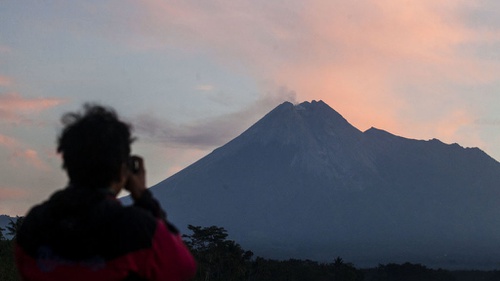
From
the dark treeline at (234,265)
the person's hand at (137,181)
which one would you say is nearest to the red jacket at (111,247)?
the person's hand at (137,181)

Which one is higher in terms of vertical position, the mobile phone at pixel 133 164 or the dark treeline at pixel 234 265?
the dark treeline at pixel 234 265

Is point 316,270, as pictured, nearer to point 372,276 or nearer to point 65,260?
point 372,276

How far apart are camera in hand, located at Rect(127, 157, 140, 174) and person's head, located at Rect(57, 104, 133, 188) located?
1.1 inches

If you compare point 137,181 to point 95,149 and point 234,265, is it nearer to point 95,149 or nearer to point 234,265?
point 95,149

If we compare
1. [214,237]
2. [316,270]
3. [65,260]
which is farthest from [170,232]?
Answer: [316,270]

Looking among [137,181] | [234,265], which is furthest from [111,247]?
[234,265]

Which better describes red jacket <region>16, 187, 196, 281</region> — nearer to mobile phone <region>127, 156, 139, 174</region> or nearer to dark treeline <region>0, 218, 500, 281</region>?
mobile phone <region>127, 156, 139, 174</region>

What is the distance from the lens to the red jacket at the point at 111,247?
3.86m

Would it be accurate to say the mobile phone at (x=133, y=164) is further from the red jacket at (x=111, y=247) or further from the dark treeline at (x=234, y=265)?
the dark treeline at (x=234, y=265)

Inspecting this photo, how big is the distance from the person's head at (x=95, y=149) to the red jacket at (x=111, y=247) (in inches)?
6.6

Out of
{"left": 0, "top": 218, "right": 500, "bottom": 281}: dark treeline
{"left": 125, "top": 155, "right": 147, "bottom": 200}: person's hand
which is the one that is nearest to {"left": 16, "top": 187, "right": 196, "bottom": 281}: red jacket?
{"left": 125, "top": 155, "right": 147, "bottom": 200}: person's hand

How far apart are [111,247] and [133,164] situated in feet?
1.53

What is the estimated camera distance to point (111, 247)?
3875 millimetres

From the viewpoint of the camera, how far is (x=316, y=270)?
105562mm
